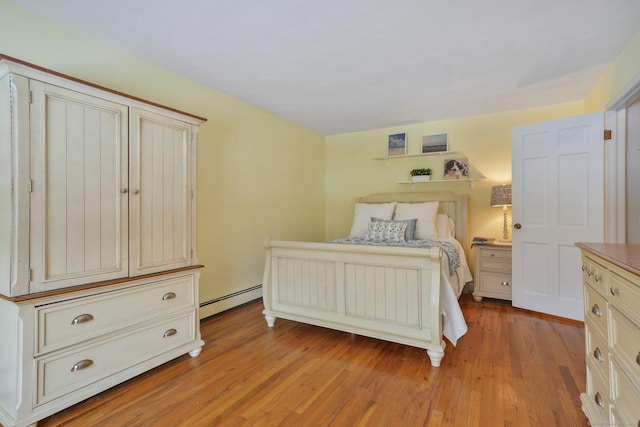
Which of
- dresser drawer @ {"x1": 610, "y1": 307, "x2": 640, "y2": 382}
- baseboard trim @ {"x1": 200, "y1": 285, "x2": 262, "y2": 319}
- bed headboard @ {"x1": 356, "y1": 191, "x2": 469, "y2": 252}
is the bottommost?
baseboard trim @ {"x1": 200, "y1": 285, "x2": 262, "y2": 319}

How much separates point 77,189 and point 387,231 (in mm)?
2710

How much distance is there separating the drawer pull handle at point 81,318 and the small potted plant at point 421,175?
3.72 meters

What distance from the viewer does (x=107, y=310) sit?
1744mm

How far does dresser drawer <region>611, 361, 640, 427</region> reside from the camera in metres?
0.98

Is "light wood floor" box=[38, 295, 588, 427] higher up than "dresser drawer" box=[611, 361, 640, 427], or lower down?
lower down

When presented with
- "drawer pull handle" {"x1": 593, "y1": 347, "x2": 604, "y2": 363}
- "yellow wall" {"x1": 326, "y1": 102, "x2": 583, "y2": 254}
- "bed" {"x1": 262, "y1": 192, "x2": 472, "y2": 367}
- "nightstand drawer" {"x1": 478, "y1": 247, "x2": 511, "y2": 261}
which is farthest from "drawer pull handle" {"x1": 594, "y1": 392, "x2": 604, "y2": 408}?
"yellow wall" {"x1": 326, "y1": 102, "x2": 583, "y2": 254}

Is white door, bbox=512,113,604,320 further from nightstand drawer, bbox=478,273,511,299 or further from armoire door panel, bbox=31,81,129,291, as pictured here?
armoire door panel, bbox=31,81,129,291

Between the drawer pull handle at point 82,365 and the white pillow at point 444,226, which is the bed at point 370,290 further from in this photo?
the drawer pull handle at point 82,365

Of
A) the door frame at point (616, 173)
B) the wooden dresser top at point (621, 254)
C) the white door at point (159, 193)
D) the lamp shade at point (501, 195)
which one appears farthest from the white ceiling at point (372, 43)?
the wooden dresser top at point (621, 254)

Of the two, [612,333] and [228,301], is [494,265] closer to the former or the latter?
[612,333]

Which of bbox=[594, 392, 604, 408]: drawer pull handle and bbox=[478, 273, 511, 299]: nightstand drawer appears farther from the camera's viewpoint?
bbox=[478, 273, 511, 299]: nightstand drawer

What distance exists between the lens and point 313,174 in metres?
4.66

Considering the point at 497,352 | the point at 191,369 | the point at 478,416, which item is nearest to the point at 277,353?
the point at 191,369

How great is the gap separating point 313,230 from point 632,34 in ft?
12.2
